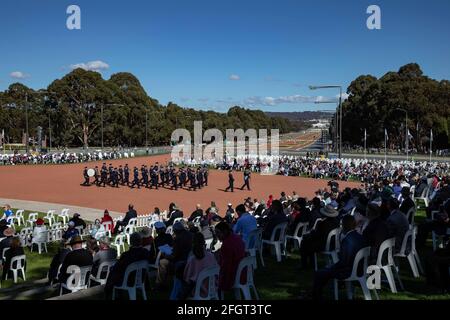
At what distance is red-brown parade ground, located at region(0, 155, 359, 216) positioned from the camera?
1014 inches

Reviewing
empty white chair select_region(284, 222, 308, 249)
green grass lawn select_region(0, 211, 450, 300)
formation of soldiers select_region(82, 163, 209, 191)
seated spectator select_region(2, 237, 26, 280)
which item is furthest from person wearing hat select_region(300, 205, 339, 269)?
formation of soldiers select_region(82, 163, 209, 191)

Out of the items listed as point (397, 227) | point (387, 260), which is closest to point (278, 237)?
point (397, 227)

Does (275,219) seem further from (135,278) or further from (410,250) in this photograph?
(135,278)

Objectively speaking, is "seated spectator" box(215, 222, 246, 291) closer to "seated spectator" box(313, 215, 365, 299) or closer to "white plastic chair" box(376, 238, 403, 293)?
"seated spectator" box(313, 215, 365, 299)

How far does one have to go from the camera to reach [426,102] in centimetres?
6488

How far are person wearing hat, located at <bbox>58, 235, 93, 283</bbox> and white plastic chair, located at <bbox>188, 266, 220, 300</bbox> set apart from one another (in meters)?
2.26

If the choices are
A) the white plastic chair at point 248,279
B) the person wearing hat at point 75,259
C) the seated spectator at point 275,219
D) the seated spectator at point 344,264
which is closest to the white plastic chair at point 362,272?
the seated spectator at point 344,264

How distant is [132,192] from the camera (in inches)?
1167

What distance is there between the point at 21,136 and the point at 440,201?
323ft

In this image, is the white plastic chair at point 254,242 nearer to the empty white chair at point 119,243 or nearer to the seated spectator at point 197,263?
the seated spectator at point 197,263

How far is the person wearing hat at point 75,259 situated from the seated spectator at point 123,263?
957 millimetres

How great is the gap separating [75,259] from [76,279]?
316 mm

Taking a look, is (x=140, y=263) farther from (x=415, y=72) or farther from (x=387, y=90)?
(x=415, y=72)

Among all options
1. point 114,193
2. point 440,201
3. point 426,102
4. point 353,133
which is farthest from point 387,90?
point 440,201
